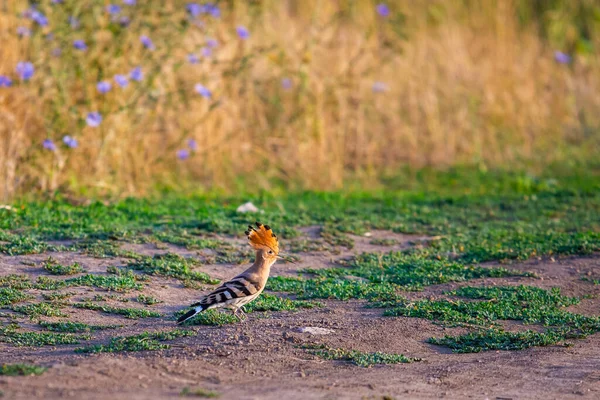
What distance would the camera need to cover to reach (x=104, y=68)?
31.1ft

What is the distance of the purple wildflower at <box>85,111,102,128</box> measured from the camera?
8.78 metres

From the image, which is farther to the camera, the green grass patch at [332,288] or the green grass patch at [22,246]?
the green grass patch at [22,246]

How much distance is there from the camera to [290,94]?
11.5m

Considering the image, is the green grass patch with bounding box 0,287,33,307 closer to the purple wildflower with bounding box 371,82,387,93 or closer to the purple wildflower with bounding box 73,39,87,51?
the purple wildflower with bounding box 73,39,87,51

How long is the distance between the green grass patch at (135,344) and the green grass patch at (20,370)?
548 millimetres

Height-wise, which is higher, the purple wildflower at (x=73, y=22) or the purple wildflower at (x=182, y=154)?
the purple wildflower at (x=73, y=22)

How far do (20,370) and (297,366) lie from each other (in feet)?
4.94

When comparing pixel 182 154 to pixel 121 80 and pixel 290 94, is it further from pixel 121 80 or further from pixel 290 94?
pixel 290 94

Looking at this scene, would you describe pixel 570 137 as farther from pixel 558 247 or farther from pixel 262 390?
pixel 262 390

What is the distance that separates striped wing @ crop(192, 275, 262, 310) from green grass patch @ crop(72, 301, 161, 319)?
62 centimetres

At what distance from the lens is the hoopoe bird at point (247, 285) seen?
516 centimetres

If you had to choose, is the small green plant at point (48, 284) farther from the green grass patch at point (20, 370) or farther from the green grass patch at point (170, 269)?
the green grass patch at point (20, 370)

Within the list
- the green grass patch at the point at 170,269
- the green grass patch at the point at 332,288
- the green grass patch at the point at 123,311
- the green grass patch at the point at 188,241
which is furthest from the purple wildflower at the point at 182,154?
the green grass patch at the point at 123,311

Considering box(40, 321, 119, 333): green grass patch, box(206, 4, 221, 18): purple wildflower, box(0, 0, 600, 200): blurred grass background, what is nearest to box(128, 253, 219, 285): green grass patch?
box(40, 321, 119, 333): green grass patch
